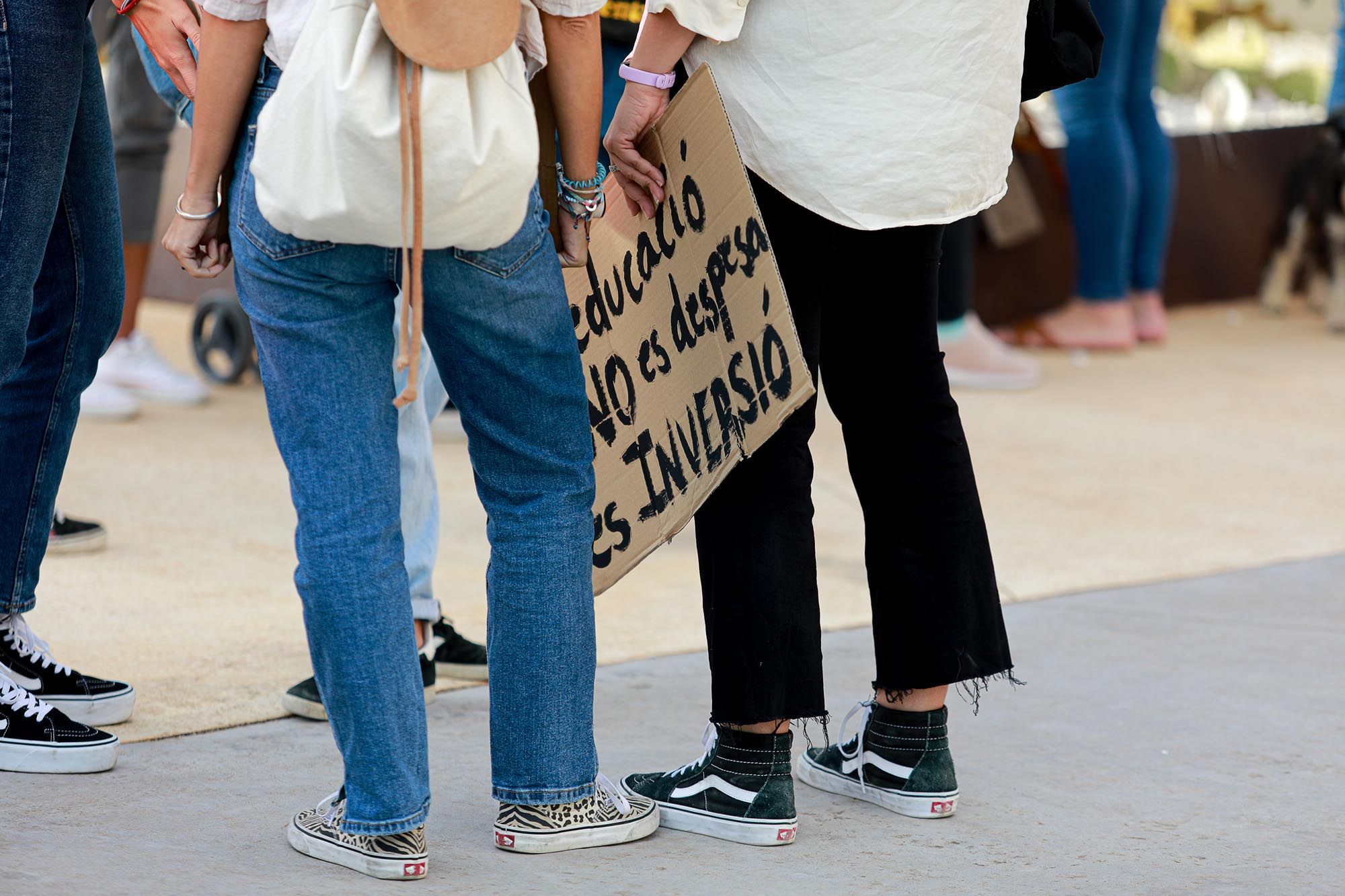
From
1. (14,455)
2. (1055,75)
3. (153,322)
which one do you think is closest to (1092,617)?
(1055,75)

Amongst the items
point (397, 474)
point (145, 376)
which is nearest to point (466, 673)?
point (397, 474)

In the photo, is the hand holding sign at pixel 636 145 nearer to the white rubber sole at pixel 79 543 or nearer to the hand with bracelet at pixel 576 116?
the hand with bracelet at pixel 576 116

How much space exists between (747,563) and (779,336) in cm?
34

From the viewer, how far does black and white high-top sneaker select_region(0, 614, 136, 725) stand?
8.86 ft

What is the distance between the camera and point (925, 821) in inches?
99.2

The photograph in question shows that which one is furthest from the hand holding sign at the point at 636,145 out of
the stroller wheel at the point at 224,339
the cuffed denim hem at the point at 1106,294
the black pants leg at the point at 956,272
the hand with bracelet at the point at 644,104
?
the cuffed denim hem at the point at 1106,294

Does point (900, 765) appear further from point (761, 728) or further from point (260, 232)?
point (260, 232)

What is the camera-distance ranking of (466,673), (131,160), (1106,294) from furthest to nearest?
(1106,294) → (131,160) → (466,673)

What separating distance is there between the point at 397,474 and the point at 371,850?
499 mm

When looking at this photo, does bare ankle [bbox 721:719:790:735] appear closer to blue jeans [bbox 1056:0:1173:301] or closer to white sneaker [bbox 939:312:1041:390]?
white sneaker [bbox 939:312:1041:390]

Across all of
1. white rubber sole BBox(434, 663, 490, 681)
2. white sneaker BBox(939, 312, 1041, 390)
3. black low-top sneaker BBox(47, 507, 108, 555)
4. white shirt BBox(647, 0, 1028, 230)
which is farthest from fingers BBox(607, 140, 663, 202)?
white sneaker BBox(939, 312, 1041, 390)

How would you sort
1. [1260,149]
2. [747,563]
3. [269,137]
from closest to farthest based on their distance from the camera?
[269,137]
[747,563]
[1260,149]

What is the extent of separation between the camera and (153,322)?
693cm

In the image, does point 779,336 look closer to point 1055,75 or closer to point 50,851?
point 1055,75
